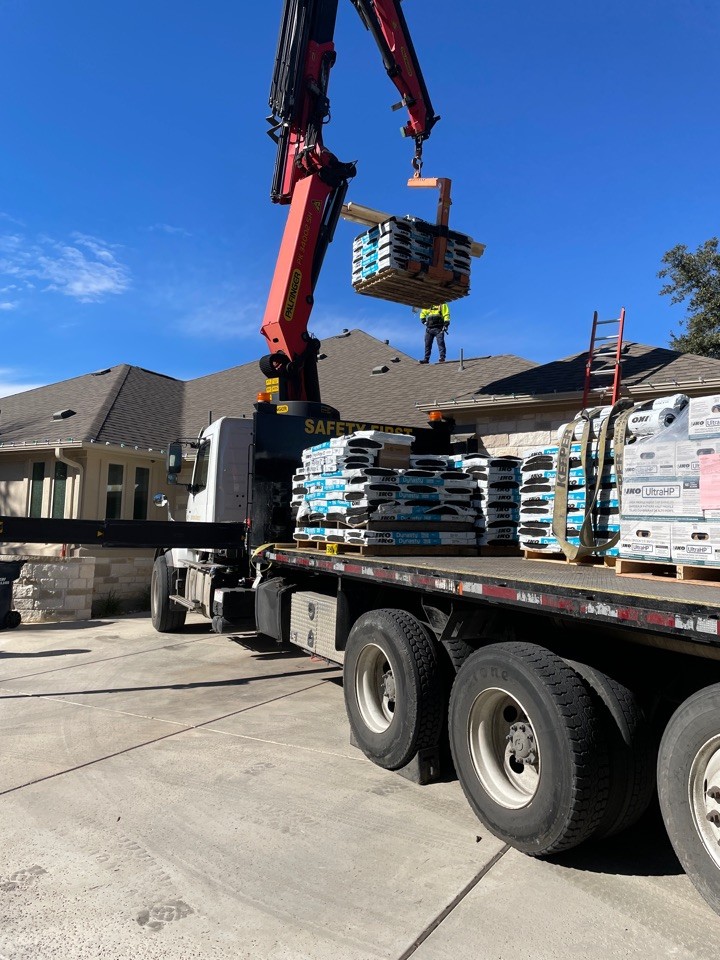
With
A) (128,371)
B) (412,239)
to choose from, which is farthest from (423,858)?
(128,371)

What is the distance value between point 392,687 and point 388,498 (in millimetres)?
1578

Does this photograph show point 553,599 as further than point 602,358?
No

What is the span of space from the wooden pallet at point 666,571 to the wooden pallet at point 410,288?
6.46 meters

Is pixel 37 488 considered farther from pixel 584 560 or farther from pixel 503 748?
pixel 503 748

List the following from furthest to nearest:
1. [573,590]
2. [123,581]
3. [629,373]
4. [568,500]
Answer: [123,581] → [629,373] → [568,500] → [573,590]

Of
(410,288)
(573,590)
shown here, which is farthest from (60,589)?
(573,590)

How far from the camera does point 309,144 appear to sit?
1077cm


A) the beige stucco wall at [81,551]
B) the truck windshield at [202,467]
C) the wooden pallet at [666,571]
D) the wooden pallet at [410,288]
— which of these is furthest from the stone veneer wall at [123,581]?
the wooden pallet at [666,571]

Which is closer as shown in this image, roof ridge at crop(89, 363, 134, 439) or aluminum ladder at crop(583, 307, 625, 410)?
aluminum ladder at crop(583, 307, 625, 410)

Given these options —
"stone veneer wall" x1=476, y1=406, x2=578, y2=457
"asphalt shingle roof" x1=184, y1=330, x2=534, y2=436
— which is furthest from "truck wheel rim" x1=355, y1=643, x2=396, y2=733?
"asphalt shingle roof" x1=184, y1=330, x2=534, y2=436

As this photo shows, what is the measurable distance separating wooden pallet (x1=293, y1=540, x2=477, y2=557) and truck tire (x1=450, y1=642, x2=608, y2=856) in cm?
177

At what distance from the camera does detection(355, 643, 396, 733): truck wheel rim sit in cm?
510

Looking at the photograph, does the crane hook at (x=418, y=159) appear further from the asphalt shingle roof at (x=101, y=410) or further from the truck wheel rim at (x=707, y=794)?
the truck wheel rim at (x=707, y=794)

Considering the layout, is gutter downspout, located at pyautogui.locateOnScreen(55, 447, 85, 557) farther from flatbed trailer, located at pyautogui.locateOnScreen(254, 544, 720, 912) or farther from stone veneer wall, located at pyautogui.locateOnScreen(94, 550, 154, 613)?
flatbed trailer, located at pyautogui.locateOnScreen(254, 544, 720, 912)
